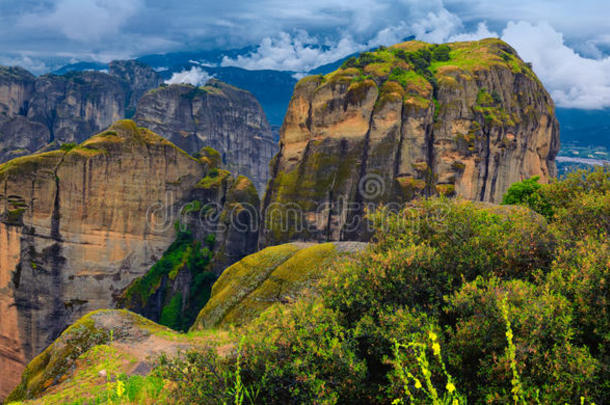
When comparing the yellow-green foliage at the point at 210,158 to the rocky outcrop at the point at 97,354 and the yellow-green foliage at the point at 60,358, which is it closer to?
the rocky outcrop at the point at 97,354

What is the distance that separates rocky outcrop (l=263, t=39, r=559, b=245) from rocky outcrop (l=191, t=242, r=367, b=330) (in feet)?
68.8

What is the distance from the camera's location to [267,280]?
18234mm

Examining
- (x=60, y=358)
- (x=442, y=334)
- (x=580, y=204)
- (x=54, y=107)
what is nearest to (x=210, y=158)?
(x=60, y=358)

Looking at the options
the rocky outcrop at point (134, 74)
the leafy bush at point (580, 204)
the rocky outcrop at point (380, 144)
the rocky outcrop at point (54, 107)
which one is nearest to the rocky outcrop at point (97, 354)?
the leafy bush at point (580, 204)

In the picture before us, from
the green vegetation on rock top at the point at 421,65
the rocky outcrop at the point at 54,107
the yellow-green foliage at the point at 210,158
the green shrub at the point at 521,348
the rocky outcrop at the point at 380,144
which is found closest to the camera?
the green shrub at the point at 521,348

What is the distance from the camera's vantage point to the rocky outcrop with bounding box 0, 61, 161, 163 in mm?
105062

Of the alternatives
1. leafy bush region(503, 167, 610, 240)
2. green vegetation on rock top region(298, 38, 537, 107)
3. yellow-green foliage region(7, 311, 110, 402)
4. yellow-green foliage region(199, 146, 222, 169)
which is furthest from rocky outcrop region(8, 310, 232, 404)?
green vegetation on rock top region(298, 38, 537, 107)

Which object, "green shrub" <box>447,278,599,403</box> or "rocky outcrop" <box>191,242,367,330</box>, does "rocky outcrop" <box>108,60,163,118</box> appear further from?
"green shrub" <box>447,278,599,403</box>

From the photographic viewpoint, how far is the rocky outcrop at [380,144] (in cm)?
3956

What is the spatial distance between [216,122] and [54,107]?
5276 cm

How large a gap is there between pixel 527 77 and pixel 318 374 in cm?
5764

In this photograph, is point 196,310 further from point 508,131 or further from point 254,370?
point 508,131

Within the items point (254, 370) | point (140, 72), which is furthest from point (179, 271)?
point (140, 72)

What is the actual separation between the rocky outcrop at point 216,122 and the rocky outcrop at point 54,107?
92.8 feet
